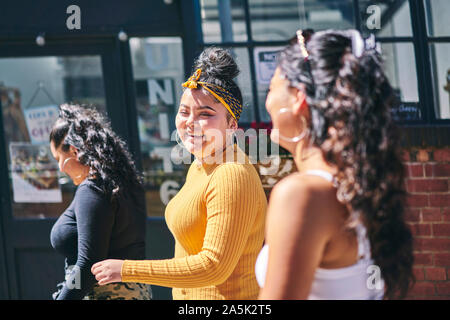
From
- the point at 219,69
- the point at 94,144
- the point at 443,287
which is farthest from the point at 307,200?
the point at 443,287

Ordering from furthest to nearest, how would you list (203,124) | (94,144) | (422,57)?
(422,57)
(94,144)
(203,124)

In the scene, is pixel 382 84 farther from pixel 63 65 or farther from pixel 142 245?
pixel 63 65

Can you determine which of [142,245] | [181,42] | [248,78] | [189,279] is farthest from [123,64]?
[189,279]

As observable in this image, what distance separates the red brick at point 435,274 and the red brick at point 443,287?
0.04m

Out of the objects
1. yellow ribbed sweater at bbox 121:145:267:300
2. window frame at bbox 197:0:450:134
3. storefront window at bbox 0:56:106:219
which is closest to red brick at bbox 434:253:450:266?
window frame at bbox 197:0:450:134

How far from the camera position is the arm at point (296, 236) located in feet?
4.04

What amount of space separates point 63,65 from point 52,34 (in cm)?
31

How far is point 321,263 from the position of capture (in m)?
1.32

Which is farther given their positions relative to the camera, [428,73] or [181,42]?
[181,42]

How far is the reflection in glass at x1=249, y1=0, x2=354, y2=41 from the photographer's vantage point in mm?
4086

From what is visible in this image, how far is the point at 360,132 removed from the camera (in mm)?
1302

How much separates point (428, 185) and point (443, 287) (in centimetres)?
76

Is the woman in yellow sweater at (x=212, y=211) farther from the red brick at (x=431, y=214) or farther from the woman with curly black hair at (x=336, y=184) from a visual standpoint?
the red brick at (x=431, y=214)

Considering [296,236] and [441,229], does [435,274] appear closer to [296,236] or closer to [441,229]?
[441,229]
